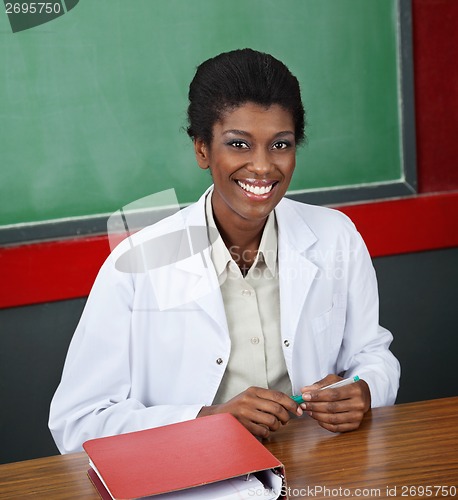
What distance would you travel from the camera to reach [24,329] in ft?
8.18

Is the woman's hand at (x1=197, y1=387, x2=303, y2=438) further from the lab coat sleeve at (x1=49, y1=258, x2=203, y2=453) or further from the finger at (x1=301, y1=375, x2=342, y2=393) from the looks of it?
the lab coat sleeve at (x1=49, y1=258, x2=203, y2=453)

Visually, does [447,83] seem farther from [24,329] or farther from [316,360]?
[24,329]

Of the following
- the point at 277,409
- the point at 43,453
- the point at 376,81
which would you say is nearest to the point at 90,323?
the point at 277,409

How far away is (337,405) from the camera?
146cm

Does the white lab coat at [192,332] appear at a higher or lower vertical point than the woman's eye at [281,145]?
lower

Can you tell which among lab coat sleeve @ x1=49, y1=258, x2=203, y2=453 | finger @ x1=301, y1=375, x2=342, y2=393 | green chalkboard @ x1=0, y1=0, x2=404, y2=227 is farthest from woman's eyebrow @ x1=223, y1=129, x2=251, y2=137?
green chalkboard @ x1=0, y1=0, x2=404, y2=227

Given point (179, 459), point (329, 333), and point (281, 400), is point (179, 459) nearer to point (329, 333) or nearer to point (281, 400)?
point (281, 400)

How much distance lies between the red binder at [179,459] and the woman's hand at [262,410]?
44 mm

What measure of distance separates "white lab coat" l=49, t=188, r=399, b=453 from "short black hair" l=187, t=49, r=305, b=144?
0.83ft

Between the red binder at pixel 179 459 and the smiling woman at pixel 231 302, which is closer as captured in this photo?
the red binder at pixel 179 459

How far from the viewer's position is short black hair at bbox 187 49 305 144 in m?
1.71

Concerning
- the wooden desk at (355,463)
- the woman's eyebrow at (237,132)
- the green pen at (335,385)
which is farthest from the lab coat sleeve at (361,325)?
the woman's eyebrow at (237,132)

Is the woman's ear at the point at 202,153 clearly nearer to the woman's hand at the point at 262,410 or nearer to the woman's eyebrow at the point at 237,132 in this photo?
the woman's eyebrow at the point at 237,132

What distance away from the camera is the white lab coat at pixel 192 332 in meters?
1.64
